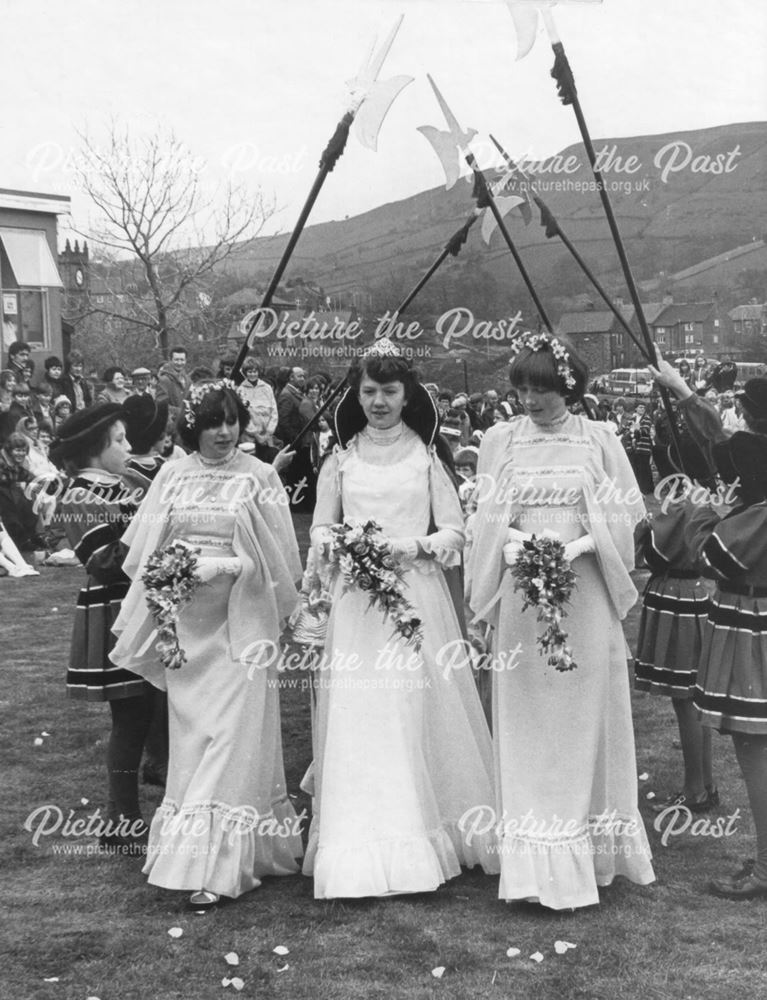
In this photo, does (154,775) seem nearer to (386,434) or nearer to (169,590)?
(169,590)

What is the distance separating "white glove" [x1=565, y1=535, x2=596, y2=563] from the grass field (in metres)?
1.35

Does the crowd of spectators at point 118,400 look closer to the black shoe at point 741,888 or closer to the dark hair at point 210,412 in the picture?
the dark hair at point 210,412

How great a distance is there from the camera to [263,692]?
4793mm

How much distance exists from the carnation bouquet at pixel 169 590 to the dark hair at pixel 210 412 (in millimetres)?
551

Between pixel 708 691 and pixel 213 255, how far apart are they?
15028 mm

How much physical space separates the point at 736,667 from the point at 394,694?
1363 millimetres

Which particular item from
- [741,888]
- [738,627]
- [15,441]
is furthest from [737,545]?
[15,441]

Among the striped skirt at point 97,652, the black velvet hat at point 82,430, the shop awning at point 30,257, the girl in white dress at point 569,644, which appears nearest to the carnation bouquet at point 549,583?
the girl in white dress at point 569,644

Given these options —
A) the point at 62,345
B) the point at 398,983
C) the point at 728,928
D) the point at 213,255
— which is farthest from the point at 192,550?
the point at 62,345

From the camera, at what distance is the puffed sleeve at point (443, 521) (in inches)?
191

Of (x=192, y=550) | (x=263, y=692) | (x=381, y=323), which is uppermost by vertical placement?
(x=381, y=323)

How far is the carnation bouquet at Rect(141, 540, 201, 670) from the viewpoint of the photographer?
451 cm

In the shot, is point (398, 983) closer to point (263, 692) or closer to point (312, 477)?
point (263, 692)

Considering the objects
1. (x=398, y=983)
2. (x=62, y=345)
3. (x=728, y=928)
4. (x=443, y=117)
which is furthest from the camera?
(x=62, y=345)
